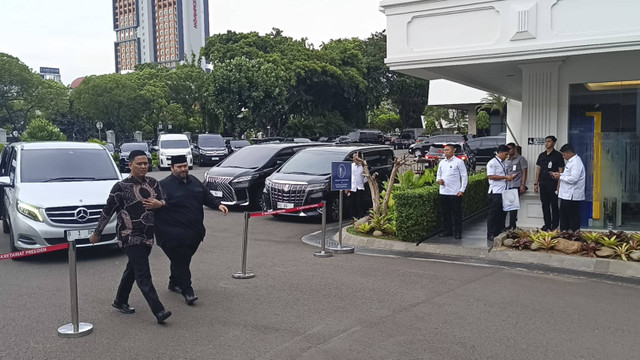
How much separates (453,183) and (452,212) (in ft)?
1.89

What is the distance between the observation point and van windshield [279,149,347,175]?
13695mm

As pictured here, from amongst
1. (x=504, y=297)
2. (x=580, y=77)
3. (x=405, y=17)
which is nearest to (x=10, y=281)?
(x=504, y=297)

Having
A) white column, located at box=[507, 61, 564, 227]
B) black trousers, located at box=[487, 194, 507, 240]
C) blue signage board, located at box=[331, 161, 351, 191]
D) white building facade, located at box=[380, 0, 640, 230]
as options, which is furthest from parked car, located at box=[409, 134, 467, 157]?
blue signage board, located at box=[331, 161, 351, 191]

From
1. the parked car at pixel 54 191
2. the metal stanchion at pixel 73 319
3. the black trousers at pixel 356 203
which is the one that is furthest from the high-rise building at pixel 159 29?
the metal stanchion at pixel 73 319

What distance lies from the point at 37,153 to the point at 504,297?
8.01 metres

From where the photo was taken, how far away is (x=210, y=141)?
106 feet

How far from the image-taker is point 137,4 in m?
168

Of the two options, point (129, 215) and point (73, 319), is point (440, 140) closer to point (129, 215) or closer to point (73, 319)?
point (129, 215)

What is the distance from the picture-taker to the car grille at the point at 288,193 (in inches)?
506

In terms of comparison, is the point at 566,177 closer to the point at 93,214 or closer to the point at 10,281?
the point at 93,214

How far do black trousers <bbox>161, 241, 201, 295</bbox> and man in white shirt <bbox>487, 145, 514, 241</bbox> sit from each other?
5.64m

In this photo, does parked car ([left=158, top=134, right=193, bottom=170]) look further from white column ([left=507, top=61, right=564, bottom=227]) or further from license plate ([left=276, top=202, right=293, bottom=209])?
white column ([left=507, top=61, right=564, bottom=227])

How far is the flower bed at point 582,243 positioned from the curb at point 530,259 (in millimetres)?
157

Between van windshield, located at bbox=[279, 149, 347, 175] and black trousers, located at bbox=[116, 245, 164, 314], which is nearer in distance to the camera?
black trousers, located at bbox=[116, 245, 164, 314]
